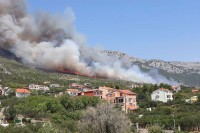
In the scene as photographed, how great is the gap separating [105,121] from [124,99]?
29.5 m

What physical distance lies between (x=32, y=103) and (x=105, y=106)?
68.7 feet

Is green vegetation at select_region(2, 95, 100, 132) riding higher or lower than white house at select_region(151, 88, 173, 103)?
lower

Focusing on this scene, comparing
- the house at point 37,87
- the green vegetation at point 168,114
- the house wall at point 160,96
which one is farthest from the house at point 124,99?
the house at point 37,87

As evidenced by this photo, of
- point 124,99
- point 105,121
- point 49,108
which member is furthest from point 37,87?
point 105,121

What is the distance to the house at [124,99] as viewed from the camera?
52709 mm

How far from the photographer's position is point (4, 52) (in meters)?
81.5

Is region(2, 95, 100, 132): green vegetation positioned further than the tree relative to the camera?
Yes

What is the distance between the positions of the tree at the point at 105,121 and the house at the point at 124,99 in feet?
79.2

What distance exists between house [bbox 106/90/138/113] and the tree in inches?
951

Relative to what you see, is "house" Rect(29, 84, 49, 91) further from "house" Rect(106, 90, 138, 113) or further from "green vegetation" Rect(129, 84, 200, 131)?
"house" Rect(106, 90, 138, 113)

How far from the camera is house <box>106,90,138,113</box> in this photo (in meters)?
52.7

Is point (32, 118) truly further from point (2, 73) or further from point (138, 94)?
point (2, 73)

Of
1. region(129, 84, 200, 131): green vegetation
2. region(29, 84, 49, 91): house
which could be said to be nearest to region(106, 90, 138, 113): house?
region(129, 84, 200, 131): green vegetation

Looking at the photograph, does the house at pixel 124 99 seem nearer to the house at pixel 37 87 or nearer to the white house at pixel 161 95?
the white house at pixel 161 95
